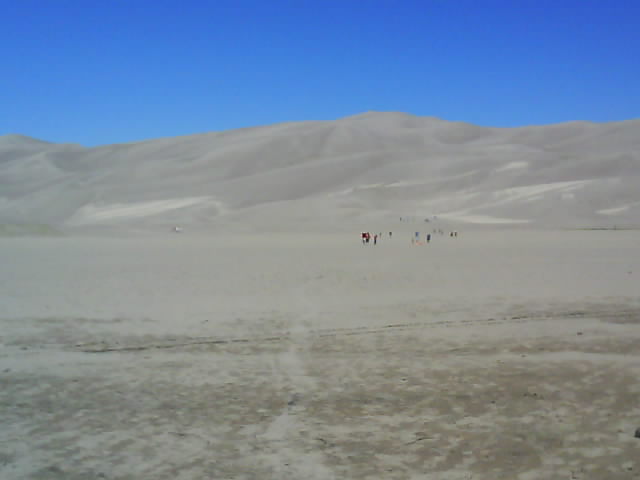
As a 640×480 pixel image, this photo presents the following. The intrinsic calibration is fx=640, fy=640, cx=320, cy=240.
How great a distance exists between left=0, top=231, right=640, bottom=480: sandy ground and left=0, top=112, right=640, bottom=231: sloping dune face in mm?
36568

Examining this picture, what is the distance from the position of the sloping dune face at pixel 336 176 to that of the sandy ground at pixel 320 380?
36.6 m

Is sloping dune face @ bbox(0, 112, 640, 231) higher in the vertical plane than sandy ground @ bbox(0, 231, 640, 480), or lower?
higher

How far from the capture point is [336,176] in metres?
77.1

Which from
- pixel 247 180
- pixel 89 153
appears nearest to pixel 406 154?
pixel 247 180

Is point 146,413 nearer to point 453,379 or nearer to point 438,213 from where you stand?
point 453,379

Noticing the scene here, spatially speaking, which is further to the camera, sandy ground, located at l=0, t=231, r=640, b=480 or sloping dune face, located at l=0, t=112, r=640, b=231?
sloping dune face, located at l=0, t=112, r=640, b=231

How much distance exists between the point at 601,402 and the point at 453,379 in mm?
1280

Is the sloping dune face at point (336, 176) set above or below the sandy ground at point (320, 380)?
above

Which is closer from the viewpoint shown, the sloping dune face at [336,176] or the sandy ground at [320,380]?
the sandy ground at [320,380]

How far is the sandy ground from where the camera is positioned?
13.8ft

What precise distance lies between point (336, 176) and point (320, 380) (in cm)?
7169

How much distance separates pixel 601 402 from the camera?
5.25 m

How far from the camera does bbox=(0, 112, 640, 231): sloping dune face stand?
52062mm

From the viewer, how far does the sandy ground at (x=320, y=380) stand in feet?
13.8
